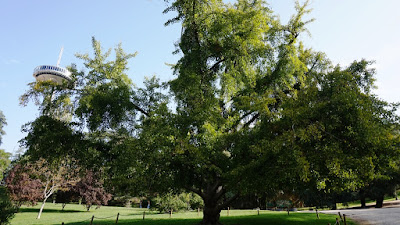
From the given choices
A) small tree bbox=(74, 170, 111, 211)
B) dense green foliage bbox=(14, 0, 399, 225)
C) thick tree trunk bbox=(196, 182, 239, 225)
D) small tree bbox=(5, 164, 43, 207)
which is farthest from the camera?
small tree bbox=(74, 170, 111, 211)

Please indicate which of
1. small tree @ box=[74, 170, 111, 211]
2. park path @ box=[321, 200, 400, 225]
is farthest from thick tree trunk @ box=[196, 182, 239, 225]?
small tree @ box=[74, 170, 111, 211]

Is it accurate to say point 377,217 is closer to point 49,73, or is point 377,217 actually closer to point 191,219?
point 191,219

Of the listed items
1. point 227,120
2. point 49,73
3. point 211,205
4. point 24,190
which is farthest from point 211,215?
point 49,73

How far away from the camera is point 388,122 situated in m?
12.0

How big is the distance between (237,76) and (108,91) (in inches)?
→ 323

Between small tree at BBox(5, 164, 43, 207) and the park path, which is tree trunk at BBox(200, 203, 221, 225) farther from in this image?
small tree at BBox(5, 164, 43, 207)

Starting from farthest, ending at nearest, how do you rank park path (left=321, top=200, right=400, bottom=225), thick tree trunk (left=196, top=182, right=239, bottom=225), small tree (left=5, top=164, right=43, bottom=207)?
small tree (left=5, top=164, right=43, bottom=207) → park path (left=321, top=200, right=400, bottom=225) → thick tree trunk (left=196, top=182, right=239, bottom=225)

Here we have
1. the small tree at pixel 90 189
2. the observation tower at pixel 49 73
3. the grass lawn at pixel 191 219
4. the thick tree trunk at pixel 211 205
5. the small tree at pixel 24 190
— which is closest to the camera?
the thick tree trunk at pixel 211 205

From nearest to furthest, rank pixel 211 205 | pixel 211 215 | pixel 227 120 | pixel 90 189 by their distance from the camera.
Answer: pixel 227 120
pixel 211 215
pixel 211 205
pixel 90 189

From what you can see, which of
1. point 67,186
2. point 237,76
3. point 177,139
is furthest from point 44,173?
point 237,76

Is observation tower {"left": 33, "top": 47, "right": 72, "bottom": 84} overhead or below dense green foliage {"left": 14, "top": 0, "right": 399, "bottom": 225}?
overhead

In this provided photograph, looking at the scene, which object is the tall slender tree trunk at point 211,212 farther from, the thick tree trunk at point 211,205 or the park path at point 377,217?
the park path at point 377,217

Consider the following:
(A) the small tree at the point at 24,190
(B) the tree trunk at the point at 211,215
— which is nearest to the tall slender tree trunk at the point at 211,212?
(B) the tree trunk at the point at 211,215

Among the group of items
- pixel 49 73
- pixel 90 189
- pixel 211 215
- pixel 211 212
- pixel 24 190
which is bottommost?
pixel 211 215
